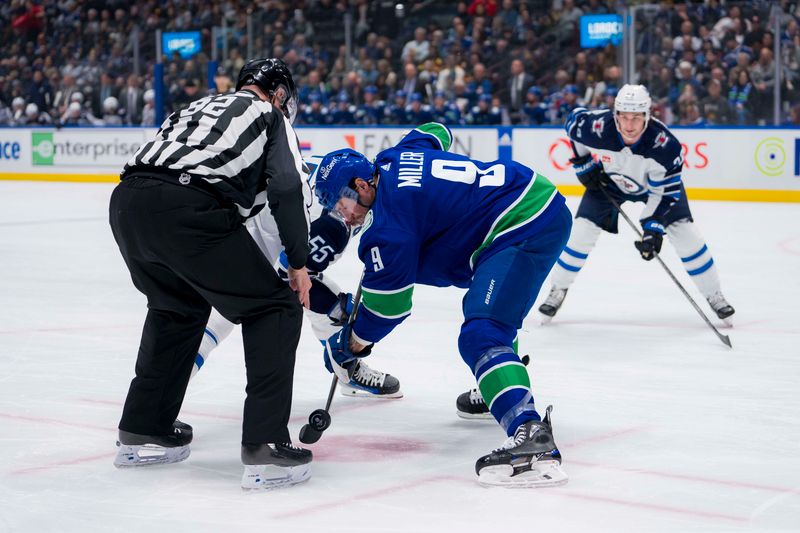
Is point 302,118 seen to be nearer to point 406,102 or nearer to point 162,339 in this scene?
point 406,102

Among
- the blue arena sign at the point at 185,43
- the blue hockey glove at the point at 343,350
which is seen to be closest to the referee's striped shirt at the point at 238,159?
the blue hockey glove at the point at 343,350

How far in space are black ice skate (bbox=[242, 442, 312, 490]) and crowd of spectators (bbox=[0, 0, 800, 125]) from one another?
9962 mm

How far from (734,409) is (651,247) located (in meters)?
1.99

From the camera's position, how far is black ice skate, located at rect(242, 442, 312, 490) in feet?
11.3

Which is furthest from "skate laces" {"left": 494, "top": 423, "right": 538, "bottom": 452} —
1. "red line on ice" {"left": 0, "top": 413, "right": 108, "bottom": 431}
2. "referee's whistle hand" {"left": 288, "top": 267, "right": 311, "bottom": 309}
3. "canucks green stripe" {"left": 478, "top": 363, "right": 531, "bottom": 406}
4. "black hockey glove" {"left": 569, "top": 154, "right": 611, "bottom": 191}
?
"black hockey glove" {"left": 569, "top": 154, "right": 611, "bottom": 191}

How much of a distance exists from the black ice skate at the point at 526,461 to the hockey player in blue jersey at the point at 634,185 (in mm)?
3084

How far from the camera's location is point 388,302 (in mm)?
3566

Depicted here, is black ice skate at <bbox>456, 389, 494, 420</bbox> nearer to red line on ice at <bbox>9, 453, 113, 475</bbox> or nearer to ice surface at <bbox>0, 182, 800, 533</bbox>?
ice surface at <bbox>0, 182, 800, 533</bbox>

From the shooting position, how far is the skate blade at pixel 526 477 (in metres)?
3.44

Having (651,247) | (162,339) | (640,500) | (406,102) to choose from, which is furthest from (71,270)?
(406,102)

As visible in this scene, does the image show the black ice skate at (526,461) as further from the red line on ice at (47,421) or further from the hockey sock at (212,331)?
the red line on ice at (47,421)

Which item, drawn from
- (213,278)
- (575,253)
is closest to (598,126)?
(575,253)

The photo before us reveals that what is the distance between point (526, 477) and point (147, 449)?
118 centimetres

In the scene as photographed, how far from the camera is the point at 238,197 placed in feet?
11.3
